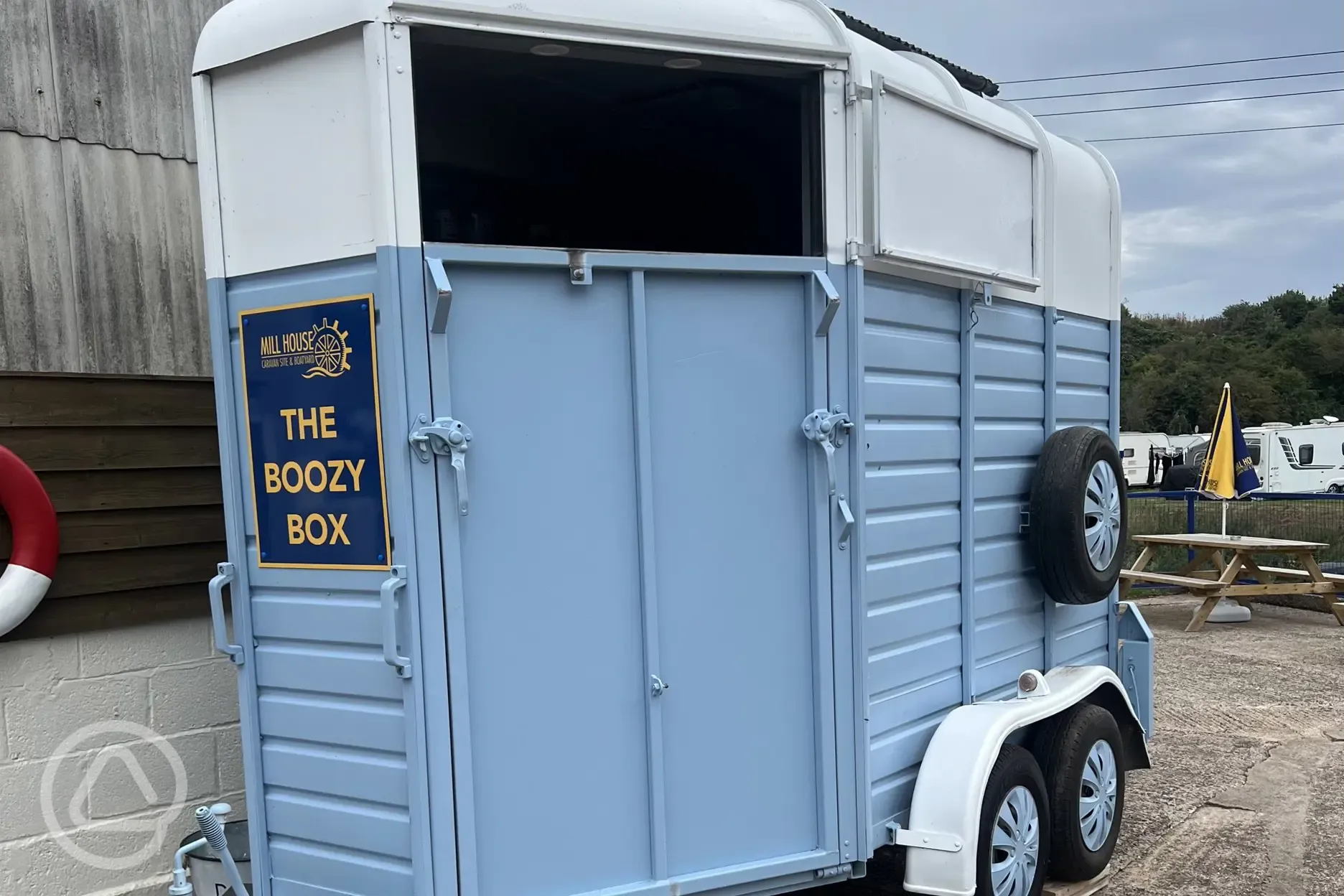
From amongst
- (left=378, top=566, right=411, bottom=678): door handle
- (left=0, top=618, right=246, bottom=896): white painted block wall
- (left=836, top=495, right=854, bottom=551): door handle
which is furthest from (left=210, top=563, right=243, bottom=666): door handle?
(left=836, top=495, right=854, bottom=551): door handle

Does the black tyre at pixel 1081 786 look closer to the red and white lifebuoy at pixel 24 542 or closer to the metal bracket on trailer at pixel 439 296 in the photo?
the metal bracket on trailer at pixel 439 296

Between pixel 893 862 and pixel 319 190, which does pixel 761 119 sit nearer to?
pixel 319 190

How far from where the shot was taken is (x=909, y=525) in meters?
3.76

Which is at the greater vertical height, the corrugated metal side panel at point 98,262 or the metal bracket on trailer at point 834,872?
the corrugated metal side panel at point 98,262

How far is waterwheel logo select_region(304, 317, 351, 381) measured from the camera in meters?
2.96

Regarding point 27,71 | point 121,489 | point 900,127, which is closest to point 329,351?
point 121,489

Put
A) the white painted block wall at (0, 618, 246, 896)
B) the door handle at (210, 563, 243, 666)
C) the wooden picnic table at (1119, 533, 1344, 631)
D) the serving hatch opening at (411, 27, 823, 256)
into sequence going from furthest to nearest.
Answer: the wooden picnic table at (1119, 533, 1344, 631)
the serving hatch opening at (411, 27, 823, 256)
the white painted block wall at (0, 618, 246, 896)
the door handle at (210, 563, 243, 666)

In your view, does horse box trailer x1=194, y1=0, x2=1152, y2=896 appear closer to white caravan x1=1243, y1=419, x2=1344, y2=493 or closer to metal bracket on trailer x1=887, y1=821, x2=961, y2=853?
metal bracket on trailer x1=887, y1=821, x2=961, y2=853

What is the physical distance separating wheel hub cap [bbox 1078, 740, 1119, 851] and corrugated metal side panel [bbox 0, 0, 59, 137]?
4608 millimetres

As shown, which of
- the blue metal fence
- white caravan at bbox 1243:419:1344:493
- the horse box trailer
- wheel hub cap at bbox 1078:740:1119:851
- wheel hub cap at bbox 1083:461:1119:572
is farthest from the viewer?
white caravan at bbox 1243:419:1344:493

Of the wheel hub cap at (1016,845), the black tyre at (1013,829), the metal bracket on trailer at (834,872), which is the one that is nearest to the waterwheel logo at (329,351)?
the metal bracket on trailer at (834,872)

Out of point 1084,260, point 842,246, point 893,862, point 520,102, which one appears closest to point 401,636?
point 842,246

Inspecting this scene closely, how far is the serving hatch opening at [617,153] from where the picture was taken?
3.79 meters

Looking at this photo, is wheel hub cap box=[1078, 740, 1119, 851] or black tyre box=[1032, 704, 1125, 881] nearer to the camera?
black tyre box=[1032, 704, 1125, 881]
